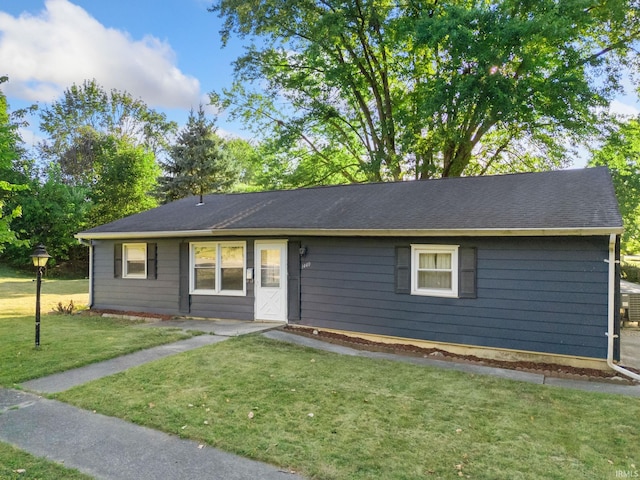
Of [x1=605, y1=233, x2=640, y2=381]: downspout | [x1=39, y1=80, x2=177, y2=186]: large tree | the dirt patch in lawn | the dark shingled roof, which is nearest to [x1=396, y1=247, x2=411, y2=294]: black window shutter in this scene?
the dark shingled roof

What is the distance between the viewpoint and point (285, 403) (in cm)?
454

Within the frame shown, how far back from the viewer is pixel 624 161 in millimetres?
17938

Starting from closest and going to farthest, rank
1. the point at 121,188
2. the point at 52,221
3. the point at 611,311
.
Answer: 1. the point at 611,311
2. the point at 52,221
3. the point at 121,188

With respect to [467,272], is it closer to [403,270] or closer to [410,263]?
[410,263]

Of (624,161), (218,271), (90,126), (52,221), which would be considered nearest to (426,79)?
(624,161)

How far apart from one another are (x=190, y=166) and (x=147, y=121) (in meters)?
15.9

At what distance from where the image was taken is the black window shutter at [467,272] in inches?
279

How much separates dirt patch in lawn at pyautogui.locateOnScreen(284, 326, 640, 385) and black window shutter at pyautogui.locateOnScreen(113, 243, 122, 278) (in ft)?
18.8

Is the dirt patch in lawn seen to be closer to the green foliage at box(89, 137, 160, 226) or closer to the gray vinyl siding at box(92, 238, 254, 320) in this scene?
the gray vinyl siding at box(92, 238, 254, 320)

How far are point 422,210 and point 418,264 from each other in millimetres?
1203

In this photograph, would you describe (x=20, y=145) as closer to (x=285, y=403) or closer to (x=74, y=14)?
(x=74, y=14)

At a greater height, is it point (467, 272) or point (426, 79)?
point (426, 79)

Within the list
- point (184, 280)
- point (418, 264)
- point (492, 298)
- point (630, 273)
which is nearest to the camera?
point (492, 298)

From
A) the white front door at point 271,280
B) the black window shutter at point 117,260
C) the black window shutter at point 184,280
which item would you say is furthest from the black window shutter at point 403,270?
the black window shutter at point 117,260
